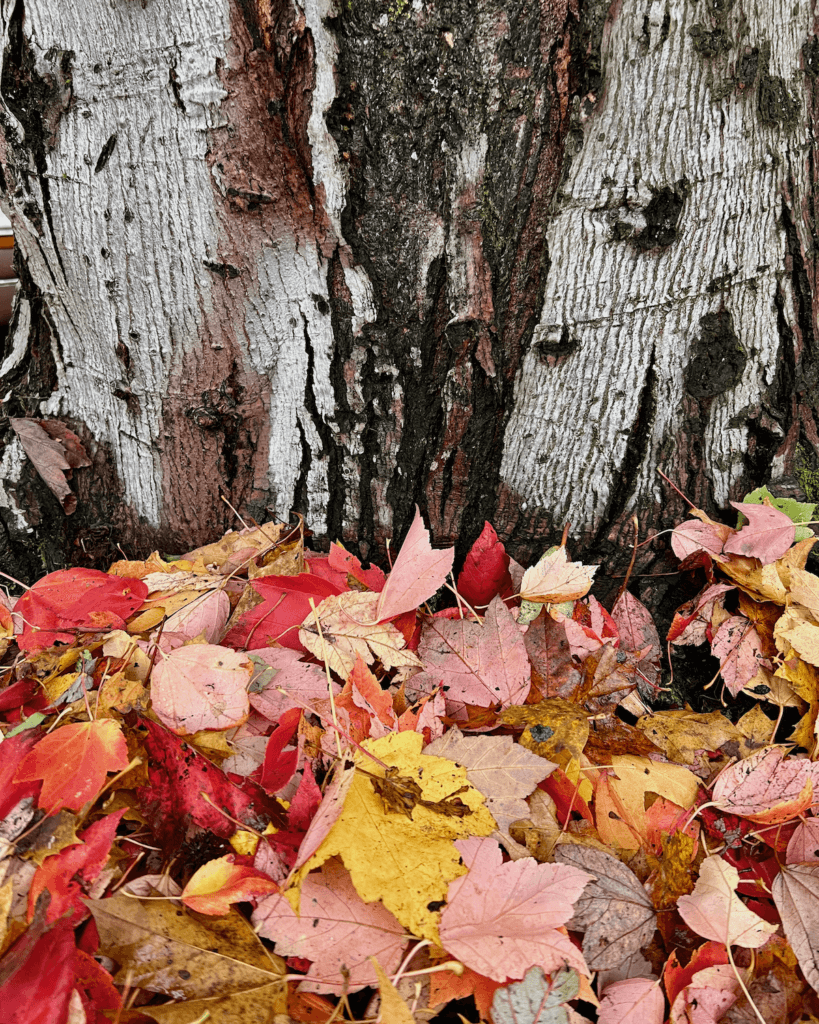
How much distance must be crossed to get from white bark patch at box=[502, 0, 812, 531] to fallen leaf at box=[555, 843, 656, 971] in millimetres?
614

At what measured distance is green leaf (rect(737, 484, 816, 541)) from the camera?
1.19m

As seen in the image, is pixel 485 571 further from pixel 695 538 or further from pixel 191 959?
pixel 191 959

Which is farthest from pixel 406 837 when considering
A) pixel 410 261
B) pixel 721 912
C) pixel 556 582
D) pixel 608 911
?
pixel 410 261

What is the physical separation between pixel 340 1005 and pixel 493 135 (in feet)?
3.74

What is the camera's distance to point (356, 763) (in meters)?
0.81

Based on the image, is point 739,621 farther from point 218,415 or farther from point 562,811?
point 218,415

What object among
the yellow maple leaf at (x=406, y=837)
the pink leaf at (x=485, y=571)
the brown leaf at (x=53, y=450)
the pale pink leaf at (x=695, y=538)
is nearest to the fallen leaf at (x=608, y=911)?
the yellow maple leaf at (x=406, y=837)

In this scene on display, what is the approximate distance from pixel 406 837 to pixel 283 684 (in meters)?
0.32

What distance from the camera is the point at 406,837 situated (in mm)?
746

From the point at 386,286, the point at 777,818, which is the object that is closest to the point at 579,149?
the point at 386,286

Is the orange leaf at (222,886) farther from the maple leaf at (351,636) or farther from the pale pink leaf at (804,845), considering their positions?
the pale pink leaf at (804,845)

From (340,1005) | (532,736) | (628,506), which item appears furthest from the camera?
(628,506)

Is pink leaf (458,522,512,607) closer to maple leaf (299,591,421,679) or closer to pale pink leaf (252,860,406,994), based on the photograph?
maple leaf (299,591,421,679)

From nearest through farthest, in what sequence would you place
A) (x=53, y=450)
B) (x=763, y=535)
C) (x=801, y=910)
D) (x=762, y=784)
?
(x=801, y=910)
(x=762, y=784)
(x=763, y=535)
(x=53, y=450)
